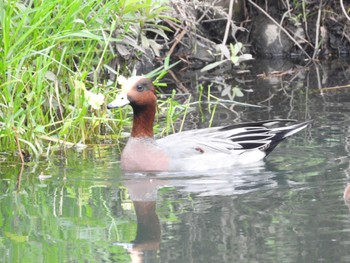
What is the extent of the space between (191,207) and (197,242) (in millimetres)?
856

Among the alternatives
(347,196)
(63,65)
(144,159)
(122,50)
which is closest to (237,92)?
(122,50)

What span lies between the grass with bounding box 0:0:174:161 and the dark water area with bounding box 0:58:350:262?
245mm

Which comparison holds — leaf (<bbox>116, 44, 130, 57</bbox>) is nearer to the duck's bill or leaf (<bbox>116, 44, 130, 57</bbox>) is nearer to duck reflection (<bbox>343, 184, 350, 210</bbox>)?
the duck's bill

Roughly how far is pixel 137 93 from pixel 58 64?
0.85 m

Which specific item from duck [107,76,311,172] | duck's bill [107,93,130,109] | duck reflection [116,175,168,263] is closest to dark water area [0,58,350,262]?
duck reflection [116,175,168,263]

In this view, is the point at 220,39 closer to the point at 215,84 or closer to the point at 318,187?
the point at 215,84

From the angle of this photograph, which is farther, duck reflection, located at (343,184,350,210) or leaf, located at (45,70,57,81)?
leaf, located at (45,70,57,81)

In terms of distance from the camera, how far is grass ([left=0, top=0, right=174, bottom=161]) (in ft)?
24.1

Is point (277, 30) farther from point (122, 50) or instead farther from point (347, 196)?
point (347, 196)

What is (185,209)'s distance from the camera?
5.98 m

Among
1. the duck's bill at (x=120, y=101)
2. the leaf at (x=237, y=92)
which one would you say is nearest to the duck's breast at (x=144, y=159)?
the duck's bill at (x=120, y=101)

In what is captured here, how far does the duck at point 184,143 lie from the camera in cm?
722

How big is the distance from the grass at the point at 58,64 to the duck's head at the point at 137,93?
0.65 ft

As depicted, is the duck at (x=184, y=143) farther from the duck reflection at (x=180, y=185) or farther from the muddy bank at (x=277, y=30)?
the muddy bank at (x=277, y=30)
